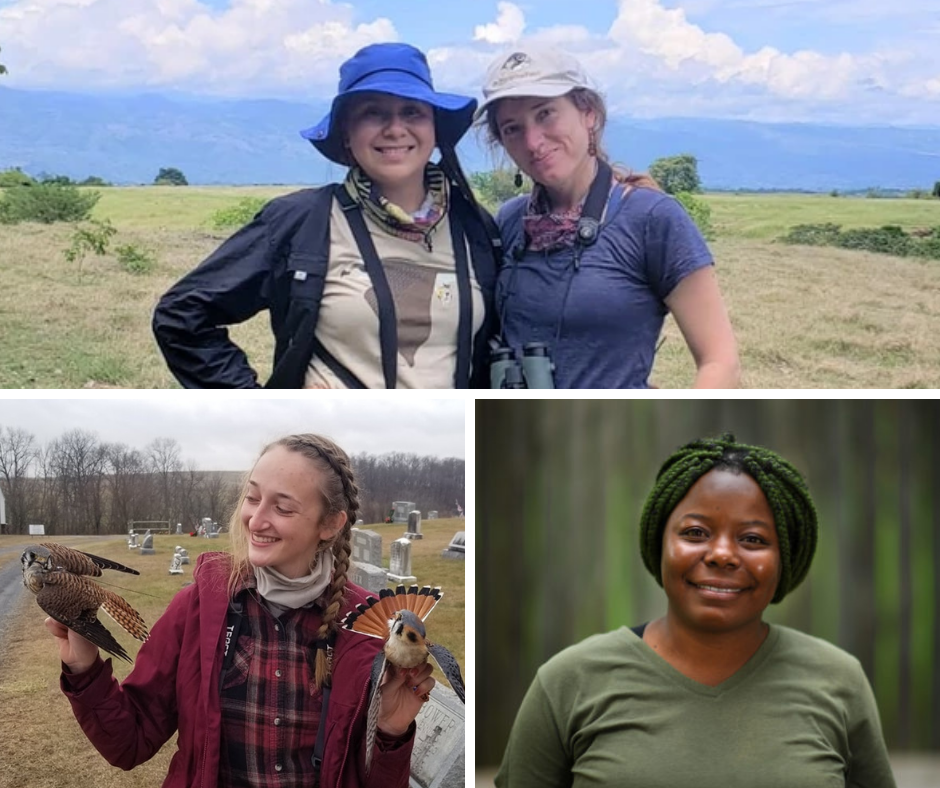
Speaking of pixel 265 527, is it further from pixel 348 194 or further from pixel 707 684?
pixel 707 684

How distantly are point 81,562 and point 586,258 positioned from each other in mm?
1563

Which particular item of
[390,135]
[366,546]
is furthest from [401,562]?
[390,135]

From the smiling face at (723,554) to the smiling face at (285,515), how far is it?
3.13 feet

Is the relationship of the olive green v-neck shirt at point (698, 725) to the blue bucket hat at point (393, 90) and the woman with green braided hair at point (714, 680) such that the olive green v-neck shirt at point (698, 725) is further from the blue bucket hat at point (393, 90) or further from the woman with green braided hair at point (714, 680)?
the blue bucket hat at point (393, 90)

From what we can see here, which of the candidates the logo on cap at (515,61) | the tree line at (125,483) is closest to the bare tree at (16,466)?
the tree line at (125,483)

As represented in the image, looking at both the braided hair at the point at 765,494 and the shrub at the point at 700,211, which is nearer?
the braided hair at the point at 765,494

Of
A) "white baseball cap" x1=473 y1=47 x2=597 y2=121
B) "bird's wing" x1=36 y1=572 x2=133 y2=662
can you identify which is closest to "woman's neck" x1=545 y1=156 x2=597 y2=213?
"white baseball cap" x1=473 y1=47 x2=597 y2=121

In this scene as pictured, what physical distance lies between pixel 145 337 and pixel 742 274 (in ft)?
6.24

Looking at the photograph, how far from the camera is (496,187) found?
3.36m

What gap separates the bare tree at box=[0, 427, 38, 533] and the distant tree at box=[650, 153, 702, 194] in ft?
6.38

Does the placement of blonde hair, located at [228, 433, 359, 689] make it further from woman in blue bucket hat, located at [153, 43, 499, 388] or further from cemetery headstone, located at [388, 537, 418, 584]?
woman in blue bucket hat, located at [153, 43, 499, 388]

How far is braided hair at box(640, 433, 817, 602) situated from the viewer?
2.49 meters

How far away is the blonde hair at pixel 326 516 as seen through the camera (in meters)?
2.98

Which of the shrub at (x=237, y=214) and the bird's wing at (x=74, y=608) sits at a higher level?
the shrub at (x=237, y=214)
